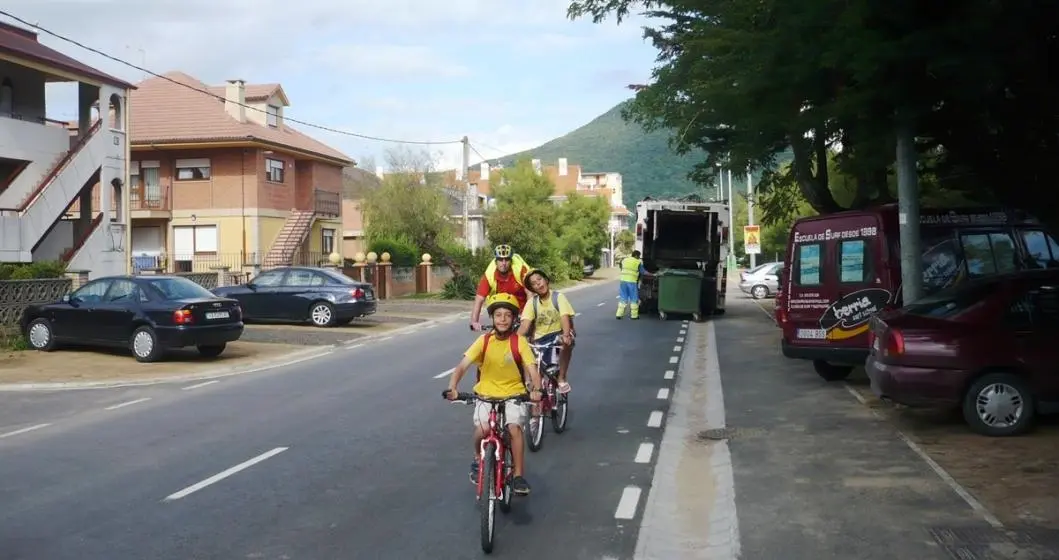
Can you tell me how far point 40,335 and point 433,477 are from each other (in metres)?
13.3

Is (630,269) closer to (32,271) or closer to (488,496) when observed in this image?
(32,271)

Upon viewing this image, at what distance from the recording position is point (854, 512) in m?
6.84

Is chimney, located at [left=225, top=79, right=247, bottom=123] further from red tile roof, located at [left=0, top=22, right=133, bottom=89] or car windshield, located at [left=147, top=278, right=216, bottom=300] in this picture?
car windshield, located at [left=147, top=278, right=216, bottom=300]

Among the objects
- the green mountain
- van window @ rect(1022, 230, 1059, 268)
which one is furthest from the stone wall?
the green mountain

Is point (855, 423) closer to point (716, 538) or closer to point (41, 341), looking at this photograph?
point (716, 538)

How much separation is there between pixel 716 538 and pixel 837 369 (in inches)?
315

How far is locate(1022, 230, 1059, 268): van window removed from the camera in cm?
1217

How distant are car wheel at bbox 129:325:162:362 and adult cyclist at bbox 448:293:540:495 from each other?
12.0m

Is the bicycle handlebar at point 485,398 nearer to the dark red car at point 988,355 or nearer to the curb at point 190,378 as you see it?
the dark red car at point 988,355

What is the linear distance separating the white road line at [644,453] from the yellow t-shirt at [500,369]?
2.48m

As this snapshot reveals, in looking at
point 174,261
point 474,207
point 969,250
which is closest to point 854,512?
point 969,250

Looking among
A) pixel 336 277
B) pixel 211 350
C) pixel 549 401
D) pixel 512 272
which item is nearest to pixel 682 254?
pixel 336 277

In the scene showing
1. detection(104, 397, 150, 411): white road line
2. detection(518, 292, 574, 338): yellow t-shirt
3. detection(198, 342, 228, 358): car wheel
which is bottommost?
detection(104, 397, 150, 411): white road line

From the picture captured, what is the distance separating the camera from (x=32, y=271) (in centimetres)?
2083
